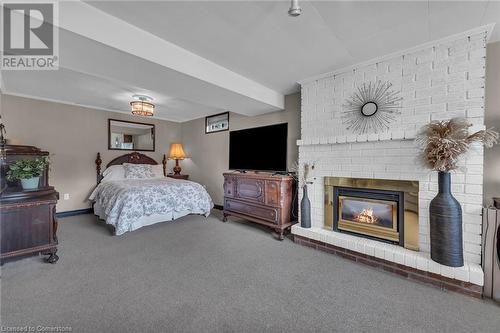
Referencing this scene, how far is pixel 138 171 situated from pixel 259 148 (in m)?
2.93

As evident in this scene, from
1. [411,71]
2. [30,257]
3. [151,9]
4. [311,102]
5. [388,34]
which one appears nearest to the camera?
[151,9]

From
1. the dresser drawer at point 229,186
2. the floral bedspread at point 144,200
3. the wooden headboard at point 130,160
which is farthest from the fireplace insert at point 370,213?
the wooden headboard at point 130,160

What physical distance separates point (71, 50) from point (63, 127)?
3343 millimetres

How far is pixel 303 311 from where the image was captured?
1594mm

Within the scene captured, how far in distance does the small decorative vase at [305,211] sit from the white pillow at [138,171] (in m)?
3.72

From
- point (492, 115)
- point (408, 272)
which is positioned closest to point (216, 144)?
point (408, 272)

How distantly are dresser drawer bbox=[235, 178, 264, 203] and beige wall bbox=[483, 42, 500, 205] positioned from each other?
2571 mm

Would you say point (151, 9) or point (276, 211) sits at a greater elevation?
point (151, 9)

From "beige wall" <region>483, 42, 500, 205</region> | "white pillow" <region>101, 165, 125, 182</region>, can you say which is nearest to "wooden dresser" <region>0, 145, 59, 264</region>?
"white pillow" <region>101, 165, 125, 182</region>

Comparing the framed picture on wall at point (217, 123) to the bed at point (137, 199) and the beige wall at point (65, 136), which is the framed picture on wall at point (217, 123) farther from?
the beige wall at point (65, 136)

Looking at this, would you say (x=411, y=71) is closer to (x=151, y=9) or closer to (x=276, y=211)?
(x=276, y=211)

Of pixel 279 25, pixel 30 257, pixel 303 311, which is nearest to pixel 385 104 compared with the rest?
pixel 279 25

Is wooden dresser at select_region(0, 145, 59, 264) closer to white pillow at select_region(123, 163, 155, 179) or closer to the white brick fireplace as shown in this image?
white pillow at select_region(123, 163, 155, 179)

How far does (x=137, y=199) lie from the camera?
11.1 ft
